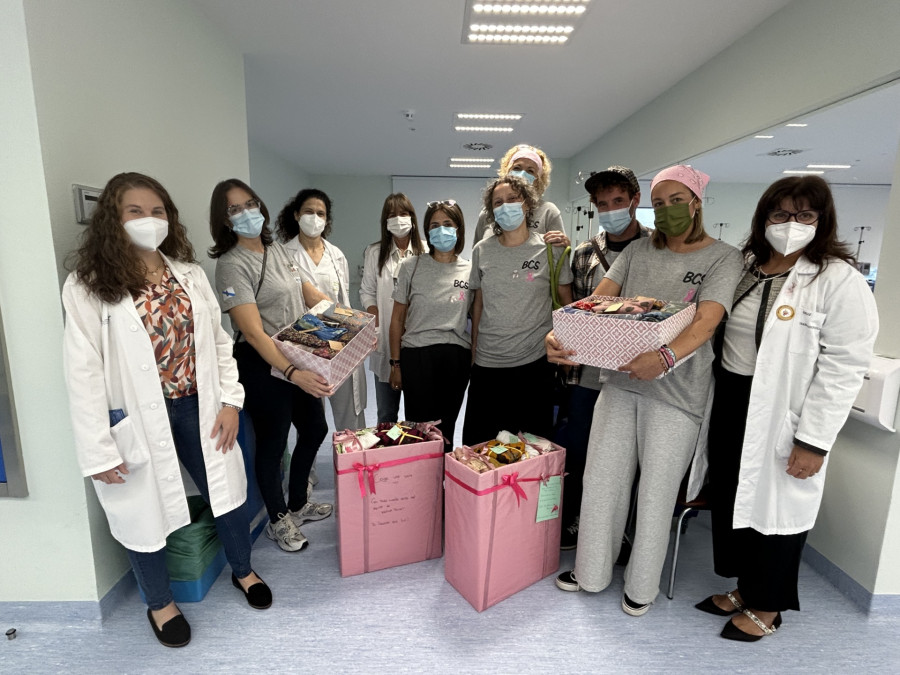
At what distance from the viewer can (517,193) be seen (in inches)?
78.2

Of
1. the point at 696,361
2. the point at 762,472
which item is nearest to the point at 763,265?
the point at 696,361

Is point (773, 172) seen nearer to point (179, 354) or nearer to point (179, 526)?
point (179, 354)

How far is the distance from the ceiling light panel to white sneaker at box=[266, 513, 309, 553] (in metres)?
2.72

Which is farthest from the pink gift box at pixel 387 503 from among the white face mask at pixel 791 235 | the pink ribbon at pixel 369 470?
the white face mask at pixel 791 235

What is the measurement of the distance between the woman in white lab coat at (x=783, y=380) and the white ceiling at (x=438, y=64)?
1681 mm

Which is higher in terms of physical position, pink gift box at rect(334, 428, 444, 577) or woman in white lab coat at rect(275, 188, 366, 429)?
woman in white lab coat at rect(275, 188, 366, 429)

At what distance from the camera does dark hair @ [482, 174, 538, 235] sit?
200 cm

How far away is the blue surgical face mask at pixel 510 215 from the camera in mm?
1970

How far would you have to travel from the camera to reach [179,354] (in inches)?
61.2

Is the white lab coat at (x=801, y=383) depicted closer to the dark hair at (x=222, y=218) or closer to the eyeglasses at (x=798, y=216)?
the eyeglasses at (x=798, y=216)

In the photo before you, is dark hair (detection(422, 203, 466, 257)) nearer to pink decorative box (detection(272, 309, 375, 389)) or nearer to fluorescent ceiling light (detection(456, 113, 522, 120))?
pink decorative box (detection(272, 309, 375, 389))

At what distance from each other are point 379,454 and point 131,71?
1809 mm

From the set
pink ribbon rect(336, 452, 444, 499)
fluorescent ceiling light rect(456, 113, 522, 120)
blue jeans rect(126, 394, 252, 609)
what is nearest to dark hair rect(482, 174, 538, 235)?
pink ribbon rect(336, 452, 444, 499)

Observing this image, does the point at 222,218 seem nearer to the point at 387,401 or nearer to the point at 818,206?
the point at 387,401
